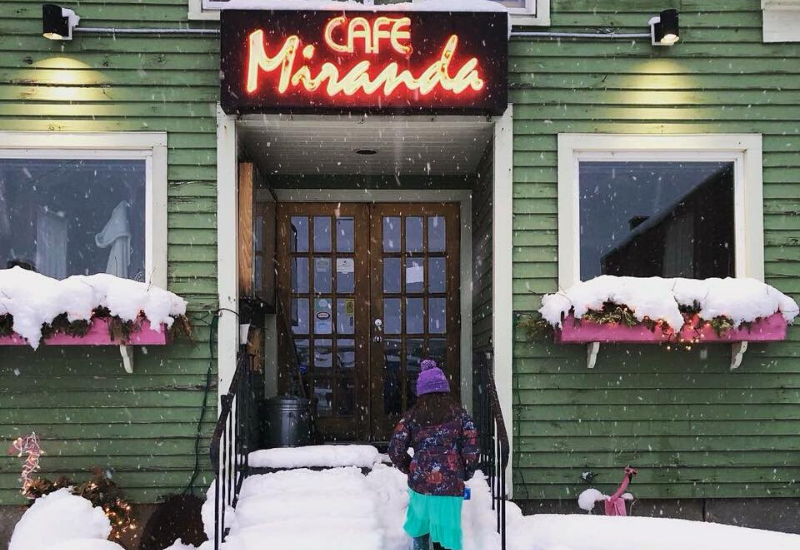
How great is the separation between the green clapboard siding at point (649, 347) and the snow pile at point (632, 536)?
0.82m

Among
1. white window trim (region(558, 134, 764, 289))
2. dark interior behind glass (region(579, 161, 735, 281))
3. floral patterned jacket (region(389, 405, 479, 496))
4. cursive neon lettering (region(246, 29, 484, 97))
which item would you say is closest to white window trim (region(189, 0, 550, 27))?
cursive neon lettering (region(246, 29, 484, 97))

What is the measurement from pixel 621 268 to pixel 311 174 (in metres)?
3.06

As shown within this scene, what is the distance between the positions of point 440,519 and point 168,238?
2.83 metres

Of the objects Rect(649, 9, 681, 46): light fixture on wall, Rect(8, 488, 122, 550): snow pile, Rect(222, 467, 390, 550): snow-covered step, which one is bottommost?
Rect(8, 488, 122, 550): snow pile

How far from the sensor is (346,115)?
20.5 feet

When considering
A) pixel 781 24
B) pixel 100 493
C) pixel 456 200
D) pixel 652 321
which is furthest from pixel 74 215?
pixel 781 24

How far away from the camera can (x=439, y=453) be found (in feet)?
Answer: 16.2

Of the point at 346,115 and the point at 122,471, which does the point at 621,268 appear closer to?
the point at 346,115

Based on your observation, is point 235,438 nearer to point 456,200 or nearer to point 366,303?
point 366,303

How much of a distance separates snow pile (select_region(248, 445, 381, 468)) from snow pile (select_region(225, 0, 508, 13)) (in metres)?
3.09

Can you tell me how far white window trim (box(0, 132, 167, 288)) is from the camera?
6.24 metres

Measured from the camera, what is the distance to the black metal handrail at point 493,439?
484 centimetres

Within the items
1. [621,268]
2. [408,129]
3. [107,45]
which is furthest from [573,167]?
[107,45]

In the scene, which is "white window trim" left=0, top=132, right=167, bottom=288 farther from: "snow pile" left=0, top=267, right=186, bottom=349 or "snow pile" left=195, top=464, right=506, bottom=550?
"snow pile" left=195, top=464, right=506, bottom=550
